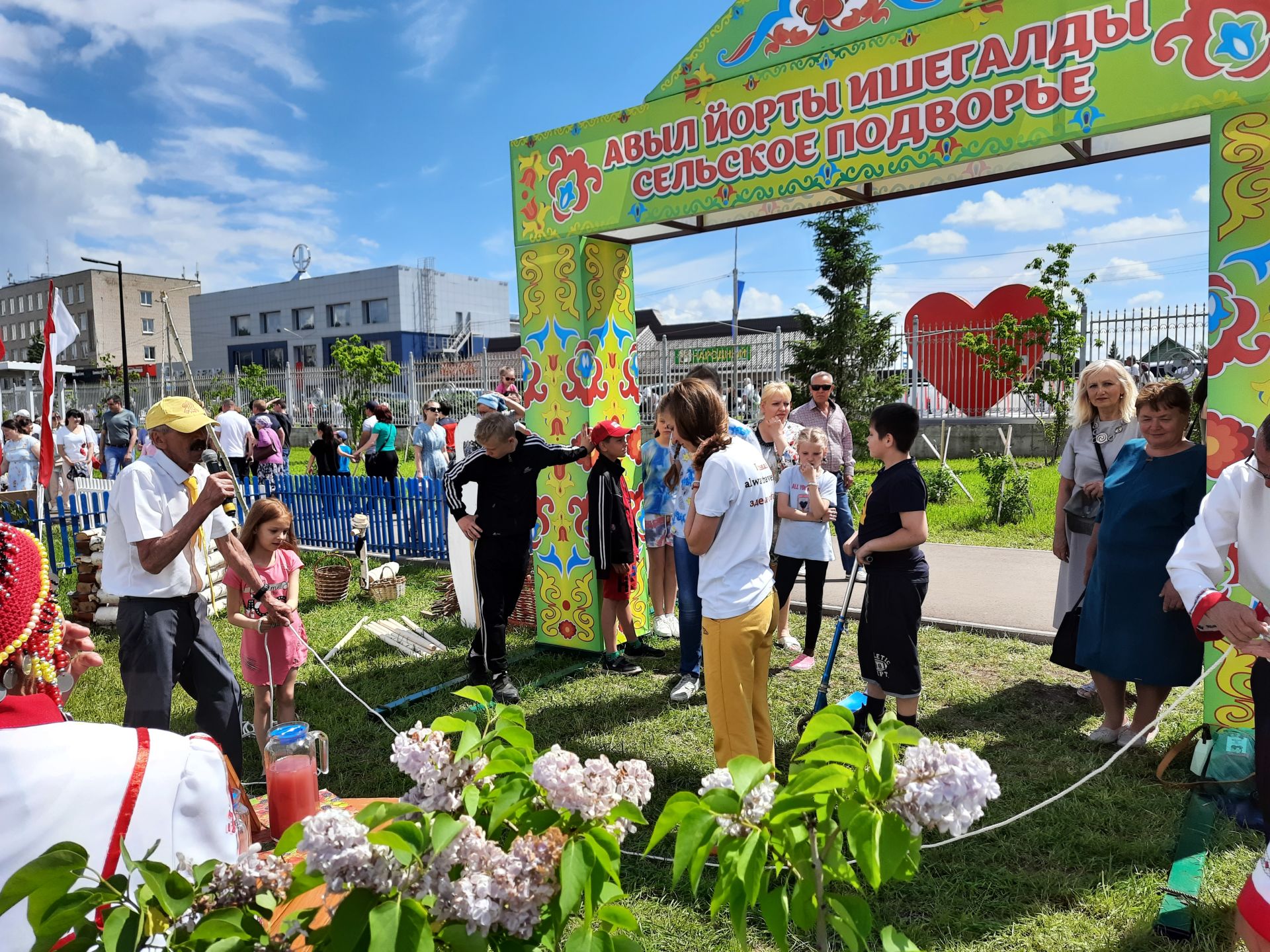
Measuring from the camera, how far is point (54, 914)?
3.09 feet

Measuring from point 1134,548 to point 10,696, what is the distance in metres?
4.39

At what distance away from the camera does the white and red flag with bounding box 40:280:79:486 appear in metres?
6.40

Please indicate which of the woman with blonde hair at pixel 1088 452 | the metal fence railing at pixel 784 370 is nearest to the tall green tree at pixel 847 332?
the metal fence railing at pixel 784 370

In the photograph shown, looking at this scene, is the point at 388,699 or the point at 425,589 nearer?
the point at 388,699

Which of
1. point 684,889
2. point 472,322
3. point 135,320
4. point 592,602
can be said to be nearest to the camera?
point 684,889

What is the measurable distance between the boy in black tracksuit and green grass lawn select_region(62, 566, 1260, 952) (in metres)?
0.39

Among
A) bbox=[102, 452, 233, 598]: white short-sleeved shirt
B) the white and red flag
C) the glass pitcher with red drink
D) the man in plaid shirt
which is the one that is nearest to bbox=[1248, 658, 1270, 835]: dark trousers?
the glass pitcher with red drink

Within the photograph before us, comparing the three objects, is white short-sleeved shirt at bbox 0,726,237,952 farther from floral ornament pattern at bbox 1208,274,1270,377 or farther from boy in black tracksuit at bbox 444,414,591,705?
floral ornament pattern at bbox 1208,274,1270,377

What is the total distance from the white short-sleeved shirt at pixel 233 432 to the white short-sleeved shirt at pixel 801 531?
33.2 feet

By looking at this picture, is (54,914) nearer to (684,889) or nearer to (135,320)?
(684,889)

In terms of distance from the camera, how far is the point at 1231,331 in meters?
3.62

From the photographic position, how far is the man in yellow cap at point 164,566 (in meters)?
3.29

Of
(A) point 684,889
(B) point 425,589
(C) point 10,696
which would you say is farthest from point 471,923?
(B) point 425,589

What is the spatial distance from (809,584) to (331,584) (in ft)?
16.1
